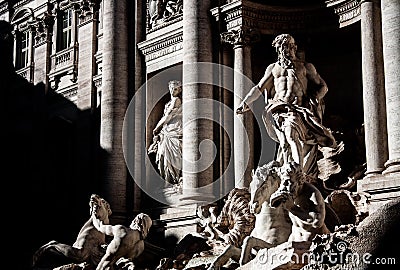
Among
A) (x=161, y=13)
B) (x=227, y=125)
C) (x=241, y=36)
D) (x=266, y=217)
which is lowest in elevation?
(x=266, y=217)

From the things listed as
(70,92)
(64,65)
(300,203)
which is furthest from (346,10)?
(64,65)

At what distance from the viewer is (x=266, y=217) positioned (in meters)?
14.2

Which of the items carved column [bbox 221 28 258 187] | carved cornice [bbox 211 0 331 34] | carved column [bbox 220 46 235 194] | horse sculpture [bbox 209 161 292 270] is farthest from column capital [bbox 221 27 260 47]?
horse sculpture [bbox 209 161 292 270]

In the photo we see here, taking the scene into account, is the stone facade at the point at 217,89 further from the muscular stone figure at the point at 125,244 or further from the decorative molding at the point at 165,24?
the muscular stone figure at the point at 125,244

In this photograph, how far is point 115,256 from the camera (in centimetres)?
1819

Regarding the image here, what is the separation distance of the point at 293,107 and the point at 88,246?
5.47m

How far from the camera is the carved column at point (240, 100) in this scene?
19750 mm

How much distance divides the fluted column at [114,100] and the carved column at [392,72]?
7838mm

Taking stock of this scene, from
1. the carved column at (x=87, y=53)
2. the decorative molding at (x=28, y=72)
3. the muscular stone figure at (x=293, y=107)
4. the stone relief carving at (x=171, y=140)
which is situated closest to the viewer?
the muscular stone figure at (x=293, y=107)

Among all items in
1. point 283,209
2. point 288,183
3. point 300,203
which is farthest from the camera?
point 283,209

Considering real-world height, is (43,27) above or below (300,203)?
above

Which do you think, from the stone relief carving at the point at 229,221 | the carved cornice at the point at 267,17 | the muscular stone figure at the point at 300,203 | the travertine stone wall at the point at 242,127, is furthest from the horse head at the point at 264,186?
the carved cornice at the point at 267,17

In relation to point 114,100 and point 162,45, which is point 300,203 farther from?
point 114,100

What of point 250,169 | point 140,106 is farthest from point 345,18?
point 140,106
